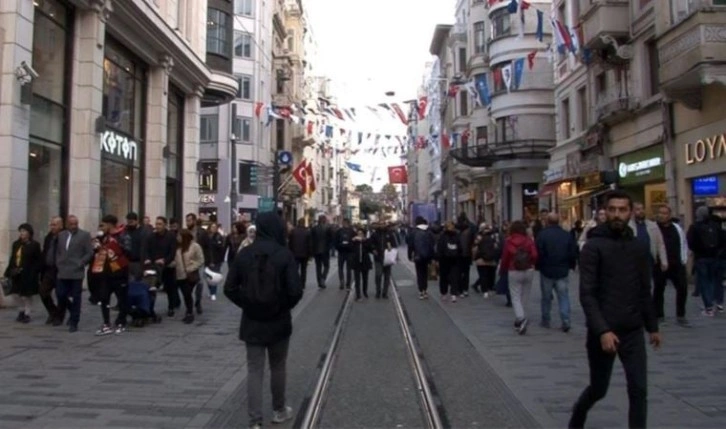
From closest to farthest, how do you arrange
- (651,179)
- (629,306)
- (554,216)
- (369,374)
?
(629,306) < (369,374) < (554,216) < (651,179)

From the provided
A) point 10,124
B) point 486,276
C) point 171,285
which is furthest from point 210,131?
point 171,285

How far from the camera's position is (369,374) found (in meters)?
8.61

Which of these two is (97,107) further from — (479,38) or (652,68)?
(479,38)

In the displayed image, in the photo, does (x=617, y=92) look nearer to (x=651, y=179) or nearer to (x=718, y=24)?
(x=651, y=179)

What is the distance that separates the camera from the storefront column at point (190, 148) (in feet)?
90.7

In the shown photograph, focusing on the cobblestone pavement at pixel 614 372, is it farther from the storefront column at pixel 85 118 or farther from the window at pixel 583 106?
the window at pixel 583 106

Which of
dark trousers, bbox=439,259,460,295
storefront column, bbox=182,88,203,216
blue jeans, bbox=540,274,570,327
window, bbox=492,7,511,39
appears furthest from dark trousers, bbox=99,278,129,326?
window, bbox=492,7,511,39

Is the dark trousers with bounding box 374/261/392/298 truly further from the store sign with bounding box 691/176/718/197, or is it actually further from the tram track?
the store sign with bounding box 691/176/718/197

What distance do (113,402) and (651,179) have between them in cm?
1872

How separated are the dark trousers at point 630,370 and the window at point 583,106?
2412 cm

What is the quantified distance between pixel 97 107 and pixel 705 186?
14955mm

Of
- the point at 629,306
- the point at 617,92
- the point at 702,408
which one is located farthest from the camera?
the point at 617,92

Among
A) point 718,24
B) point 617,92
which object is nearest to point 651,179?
point 617,92

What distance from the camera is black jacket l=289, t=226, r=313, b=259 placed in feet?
61.8
